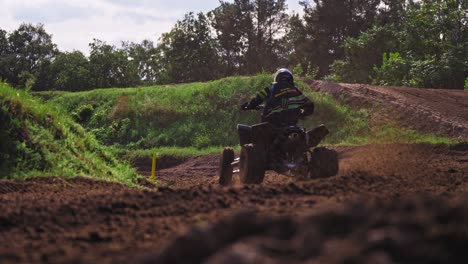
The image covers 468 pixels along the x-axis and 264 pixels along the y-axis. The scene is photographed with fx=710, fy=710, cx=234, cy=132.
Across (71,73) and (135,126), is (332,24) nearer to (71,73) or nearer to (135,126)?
(71,73)

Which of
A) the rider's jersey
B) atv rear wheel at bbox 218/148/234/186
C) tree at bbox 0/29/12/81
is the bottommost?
atv rear wheel at bbox 218/148/234/186

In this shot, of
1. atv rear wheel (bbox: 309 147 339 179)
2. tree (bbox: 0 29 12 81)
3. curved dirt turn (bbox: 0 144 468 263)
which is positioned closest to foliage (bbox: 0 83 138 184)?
curved dirt turn (bbox: 0 144 468 263)

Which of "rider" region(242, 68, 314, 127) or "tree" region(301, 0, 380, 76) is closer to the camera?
"rider" region(242, 68, 314, 127)

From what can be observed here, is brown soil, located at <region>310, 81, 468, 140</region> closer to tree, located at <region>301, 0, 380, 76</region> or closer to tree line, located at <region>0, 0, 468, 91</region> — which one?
tree line, located at <region>0, 0, 468, 91</region>

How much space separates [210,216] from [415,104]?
67.6ft

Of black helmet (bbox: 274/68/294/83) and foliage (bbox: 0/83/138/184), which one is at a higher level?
black helmet (bbox: 274/68/294/83)

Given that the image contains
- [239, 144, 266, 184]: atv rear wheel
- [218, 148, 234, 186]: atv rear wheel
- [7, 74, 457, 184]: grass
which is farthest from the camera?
[7, 74, 457, 184]: grass

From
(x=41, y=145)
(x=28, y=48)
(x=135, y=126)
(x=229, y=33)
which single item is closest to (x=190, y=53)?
(x=229, y=33)

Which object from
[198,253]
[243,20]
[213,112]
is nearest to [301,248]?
[198,253]

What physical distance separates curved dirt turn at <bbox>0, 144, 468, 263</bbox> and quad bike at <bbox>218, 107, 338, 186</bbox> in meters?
1.16

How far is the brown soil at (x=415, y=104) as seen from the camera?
77.2ft

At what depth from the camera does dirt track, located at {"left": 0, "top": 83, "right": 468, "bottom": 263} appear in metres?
3.16

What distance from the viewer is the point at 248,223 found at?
12.5 ft

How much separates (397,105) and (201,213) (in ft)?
65.9
